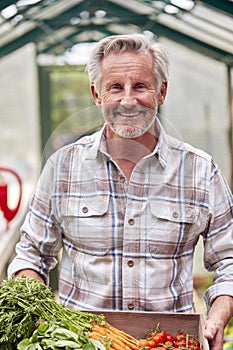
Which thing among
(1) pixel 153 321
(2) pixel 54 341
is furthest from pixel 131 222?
(2) pixel 54 341

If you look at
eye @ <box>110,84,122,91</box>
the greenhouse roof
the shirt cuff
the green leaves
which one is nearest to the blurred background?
the greenhouse roof

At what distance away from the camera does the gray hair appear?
2549mm

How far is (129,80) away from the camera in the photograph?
2484mm

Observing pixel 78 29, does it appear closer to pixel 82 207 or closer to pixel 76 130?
pixel 76 130

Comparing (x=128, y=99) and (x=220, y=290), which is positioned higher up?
(x=128, y=99)

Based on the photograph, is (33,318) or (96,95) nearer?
(33,318)

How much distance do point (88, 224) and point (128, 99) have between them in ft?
1.37

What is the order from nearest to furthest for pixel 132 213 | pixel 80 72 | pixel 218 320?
pixel 218 320, pixel 132 213, pixel 80 72

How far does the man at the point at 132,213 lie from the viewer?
101 inches

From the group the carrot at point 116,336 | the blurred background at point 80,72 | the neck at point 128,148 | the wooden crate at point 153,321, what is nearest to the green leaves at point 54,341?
the carrot at point 116,336

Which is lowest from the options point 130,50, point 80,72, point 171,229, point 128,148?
point 171,229

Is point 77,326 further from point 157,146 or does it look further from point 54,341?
point 157,146

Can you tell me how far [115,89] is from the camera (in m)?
2.51

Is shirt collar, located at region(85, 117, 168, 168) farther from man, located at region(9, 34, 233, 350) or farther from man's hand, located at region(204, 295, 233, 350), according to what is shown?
man's hand, located at region(204, 295, 233, 350)
